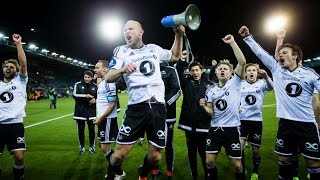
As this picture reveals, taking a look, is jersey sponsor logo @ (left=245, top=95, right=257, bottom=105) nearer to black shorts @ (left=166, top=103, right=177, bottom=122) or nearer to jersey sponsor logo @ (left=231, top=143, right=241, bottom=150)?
black shorts @ (left=166, top=103, right=177, bottom=122)

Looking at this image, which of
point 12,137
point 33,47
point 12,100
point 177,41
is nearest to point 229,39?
point 177,41

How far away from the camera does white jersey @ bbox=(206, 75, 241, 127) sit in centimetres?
540

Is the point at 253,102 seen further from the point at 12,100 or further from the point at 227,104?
the point at 12,100

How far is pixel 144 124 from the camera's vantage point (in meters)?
4.54

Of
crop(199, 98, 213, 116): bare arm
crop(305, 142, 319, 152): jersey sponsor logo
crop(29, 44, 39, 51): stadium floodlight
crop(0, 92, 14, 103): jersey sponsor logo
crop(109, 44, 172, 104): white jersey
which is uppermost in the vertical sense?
crop(29, 44, 39, 51): stadium floodlight

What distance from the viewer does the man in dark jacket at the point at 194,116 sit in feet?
20.0

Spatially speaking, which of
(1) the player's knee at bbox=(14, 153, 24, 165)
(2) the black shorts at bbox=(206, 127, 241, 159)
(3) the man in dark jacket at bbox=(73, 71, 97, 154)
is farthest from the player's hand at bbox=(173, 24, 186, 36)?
(3) the man in dark jacket at bbox=(73, 71, 97, 154)

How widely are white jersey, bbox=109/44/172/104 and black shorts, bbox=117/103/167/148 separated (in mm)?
137

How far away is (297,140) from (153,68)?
8.11ft

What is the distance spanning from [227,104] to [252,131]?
5.32 feet

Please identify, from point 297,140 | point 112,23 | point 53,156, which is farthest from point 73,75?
point 297,140

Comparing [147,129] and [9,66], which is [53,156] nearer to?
[9,66]

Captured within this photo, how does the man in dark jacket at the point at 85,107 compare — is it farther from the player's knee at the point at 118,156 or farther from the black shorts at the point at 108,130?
the player's knee at the point at 118,156

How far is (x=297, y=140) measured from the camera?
472cm
